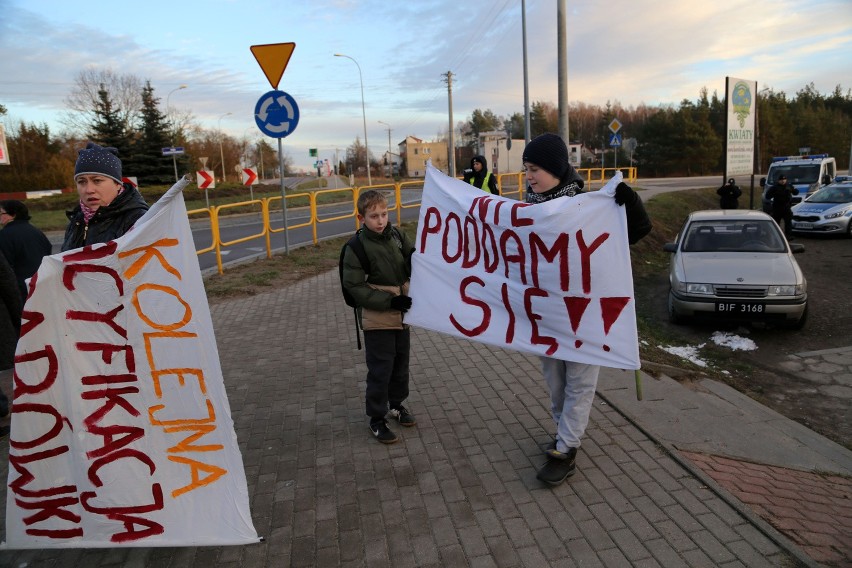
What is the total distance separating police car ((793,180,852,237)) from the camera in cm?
1650

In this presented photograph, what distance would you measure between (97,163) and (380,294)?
181 cm

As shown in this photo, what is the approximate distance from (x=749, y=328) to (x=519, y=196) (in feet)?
51.8

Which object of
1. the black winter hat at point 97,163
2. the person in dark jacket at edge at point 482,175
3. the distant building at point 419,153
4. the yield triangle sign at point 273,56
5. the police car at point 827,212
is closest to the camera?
the black winter hat at point 97,163

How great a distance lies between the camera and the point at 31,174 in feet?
149

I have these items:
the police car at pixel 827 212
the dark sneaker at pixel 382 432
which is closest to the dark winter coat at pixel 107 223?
the dark sneaker at pixel 382 432

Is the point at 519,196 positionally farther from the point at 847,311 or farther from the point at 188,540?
the point at 188,540

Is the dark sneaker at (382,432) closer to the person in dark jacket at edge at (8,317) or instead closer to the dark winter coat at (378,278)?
the dark winter coat at (378,278)

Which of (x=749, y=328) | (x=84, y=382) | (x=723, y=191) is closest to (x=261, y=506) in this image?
(x=84, y=382)

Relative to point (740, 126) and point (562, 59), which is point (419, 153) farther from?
point (562, 59)

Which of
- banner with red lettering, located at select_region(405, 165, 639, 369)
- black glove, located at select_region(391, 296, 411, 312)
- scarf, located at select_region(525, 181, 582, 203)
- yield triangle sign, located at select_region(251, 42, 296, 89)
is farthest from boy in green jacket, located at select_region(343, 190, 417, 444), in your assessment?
yield triangle sign, located at select_region(251, 42, 296, 89)

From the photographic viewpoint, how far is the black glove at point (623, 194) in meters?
3.21

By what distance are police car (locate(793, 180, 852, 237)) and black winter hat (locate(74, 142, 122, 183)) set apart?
1907 centimetres

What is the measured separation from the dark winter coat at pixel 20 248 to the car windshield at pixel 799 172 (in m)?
22.8

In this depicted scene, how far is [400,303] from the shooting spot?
383 cm
